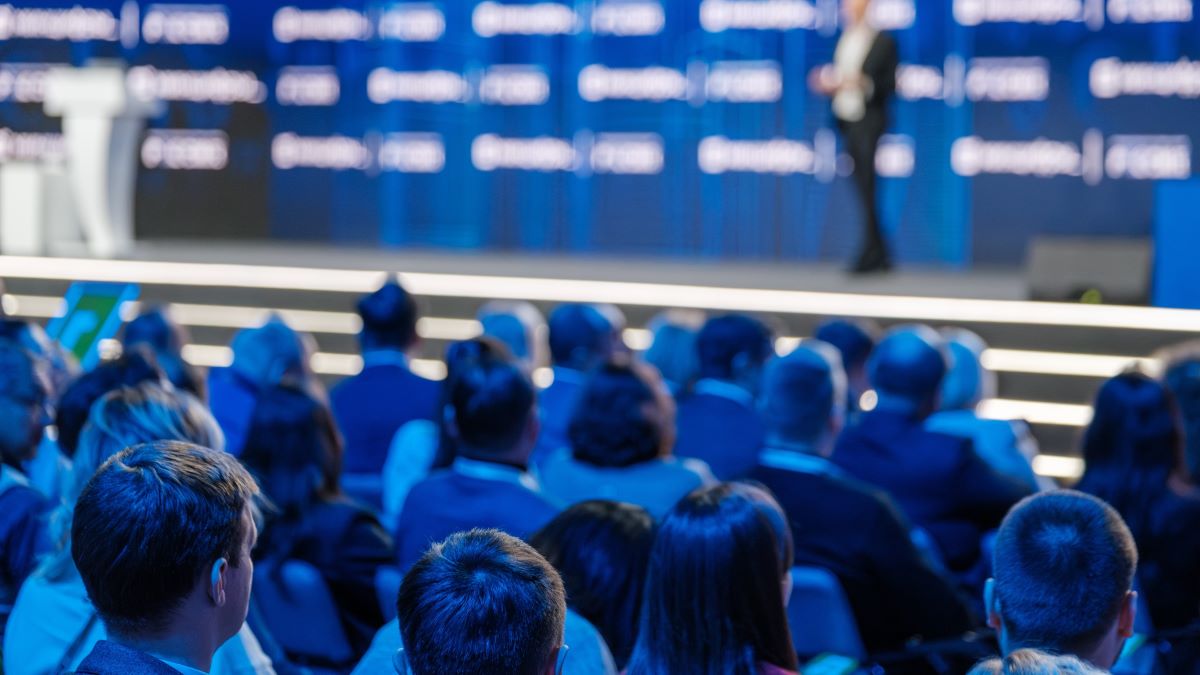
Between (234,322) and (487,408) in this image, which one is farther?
(234,322)

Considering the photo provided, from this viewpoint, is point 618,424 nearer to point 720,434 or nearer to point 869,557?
point 869,557

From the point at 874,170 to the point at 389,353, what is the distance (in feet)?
12.9

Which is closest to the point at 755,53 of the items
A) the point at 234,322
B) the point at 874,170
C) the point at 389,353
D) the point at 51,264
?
the point at 874,170

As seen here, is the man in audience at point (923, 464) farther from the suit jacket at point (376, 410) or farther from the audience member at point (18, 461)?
the audience member at point (18, 461)

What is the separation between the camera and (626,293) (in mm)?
7895

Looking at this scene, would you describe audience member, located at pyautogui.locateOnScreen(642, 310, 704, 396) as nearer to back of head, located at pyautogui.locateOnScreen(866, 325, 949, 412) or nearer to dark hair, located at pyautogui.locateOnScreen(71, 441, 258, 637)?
back of head, located at pyautogui.locateOnScreen(866, 325, 949, 412)

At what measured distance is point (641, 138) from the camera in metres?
9.54

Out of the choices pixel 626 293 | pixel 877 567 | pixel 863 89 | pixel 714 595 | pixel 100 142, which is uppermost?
pixel 863 89

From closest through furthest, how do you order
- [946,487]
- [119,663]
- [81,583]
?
[119,663] < [81,583] < [946,487]

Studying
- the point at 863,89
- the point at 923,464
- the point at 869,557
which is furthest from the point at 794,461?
the point at 863,89

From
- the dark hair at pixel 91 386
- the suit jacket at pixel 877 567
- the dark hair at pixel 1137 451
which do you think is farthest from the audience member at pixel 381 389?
the dark hair at pixel 1137 451

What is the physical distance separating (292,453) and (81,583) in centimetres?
80

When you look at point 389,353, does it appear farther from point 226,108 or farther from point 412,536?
point 226,108

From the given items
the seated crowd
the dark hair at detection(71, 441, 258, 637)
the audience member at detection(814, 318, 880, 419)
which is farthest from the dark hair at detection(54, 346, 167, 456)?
the audience member at detection(814, 318, 880, 419)
